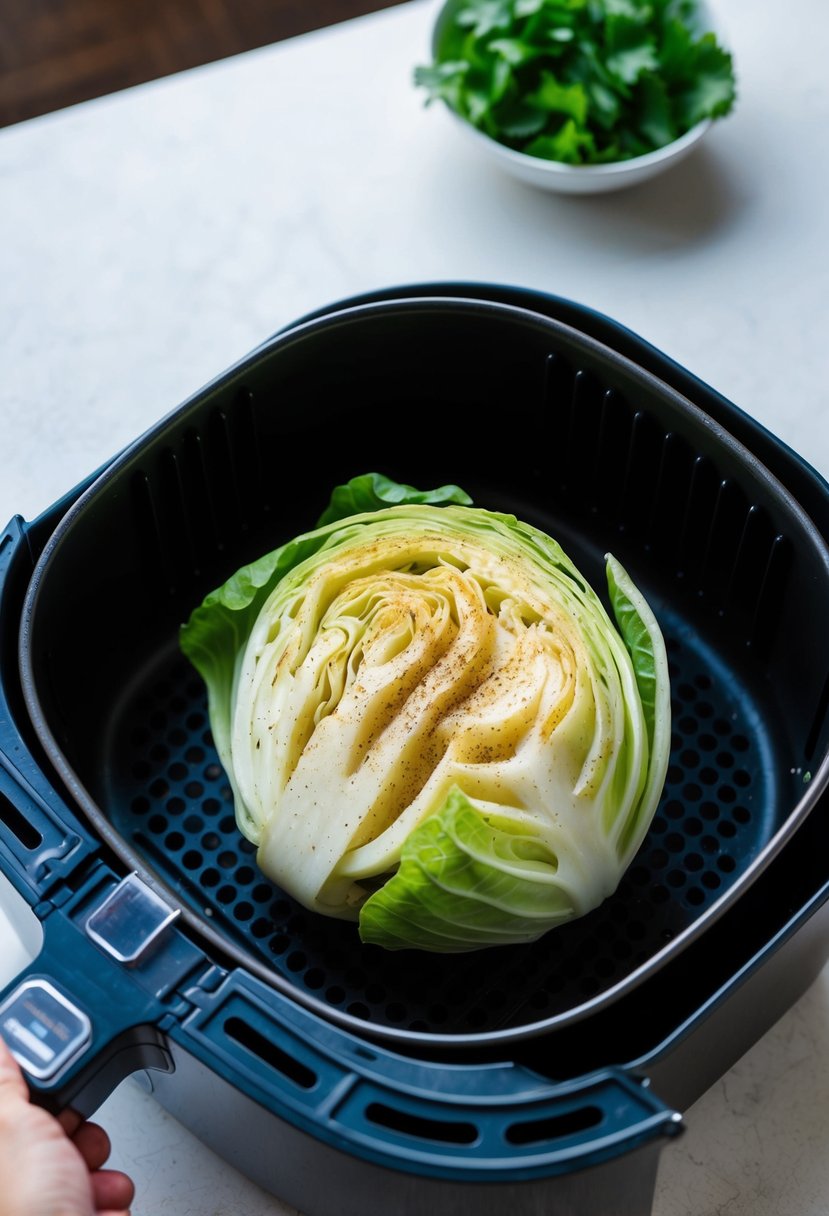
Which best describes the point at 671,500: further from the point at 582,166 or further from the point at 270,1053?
the point at 270,1053

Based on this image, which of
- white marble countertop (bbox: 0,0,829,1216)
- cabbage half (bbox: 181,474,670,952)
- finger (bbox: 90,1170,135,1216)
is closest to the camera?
finger (bbox: 90,1170,135,1216)

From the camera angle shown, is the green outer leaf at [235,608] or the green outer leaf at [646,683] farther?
the green outer leaf at [235,608]

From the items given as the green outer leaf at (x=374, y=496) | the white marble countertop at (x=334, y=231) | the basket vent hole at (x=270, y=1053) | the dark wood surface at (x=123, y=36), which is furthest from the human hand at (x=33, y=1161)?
the dark wood surface at (x=123, y=36)

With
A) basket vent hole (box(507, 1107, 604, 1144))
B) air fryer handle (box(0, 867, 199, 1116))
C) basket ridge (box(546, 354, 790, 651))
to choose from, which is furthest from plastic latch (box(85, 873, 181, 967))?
basket ridge (box(546, 354, 790, 651))

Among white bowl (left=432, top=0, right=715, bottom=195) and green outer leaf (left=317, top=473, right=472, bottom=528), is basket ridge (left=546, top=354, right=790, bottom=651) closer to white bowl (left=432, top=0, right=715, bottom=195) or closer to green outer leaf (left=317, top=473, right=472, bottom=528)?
green outer leaf (left=317, top=473, right=472, bottom=528)

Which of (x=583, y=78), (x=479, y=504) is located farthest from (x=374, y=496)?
(x=583, y=78)

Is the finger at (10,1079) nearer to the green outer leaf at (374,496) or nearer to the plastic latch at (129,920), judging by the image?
the plastic latch at (129,920)

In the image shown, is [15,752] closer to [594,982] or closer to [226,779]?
[226,779]
